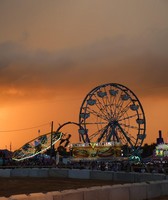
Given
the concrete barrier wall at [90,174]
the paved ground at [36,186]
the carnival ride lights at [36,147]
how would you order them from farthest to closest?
the carnival ride lights at [36,147]
the concrete barrier wall at [90,174]
the paved ground at [36,186]

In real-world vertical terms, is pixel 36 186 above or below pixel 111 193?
below

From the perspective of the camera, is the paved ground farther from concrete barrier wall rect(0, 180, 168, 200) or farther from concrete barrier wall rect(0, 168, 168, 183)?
concrete barrier wall rect(0, 180, 168, 200)

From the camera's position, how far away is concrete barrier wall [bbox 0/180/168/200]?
31.2 feet

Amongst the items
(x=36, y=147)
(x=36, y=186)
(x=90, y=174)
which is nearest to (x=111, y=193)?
(x=36, y=186)

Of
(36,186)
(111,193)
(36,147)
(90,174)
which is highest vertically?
(36,147)

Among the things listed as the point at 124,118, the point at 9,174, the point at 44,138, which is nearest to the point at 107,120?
the point at 124,118

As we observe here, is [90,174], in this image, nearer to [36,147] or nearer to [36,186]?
[36,186]

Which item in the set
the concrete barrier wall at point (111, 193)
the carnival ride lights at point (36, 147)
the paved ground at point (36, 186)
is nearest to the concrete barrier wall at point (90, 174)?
the paved ground at point (36, 186)

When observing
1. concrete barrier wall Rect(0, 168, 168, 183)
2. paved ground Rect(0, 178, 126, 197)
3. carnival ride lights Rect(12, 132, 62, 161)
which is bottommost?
paved ground Rect(0, 178, 126, 197)

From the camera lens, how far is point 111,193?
11312 millimetres

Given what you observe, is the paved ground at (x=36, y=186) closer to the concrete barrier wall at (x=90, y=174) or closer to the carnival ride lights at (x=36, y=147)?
the concrete barrier wall at (x=90, y=174)

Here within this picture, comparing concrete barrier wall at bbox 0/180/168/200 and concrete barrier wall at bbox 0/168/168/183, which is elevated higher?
concrete barrier wall at bbox 0/168/168/183

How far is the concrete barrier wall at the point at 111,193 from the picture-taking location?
374 inches

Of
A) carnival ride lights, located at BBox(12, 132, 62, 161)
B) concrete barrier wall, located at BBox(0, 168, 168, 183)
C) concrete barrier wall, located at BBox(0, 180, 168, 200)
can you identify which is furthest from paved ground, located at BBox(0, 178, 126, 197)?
carnival ride lights, located at BBox(12, 132, 62, 161)
